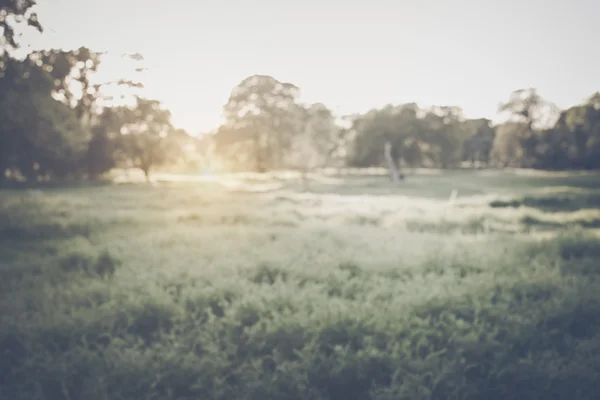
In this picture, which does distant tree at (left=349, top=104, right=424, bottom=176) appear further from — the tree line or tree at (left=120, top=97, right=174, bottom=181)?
tree at (left=120, top=97, right=174, bottom=181)

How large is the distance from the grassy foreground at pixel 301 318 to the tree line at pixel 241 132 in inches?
126

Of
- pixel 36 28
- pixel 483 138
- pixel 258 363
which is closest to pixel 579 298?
pixel 258 363

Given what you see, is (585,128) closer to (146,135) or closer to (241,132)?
(146,135)

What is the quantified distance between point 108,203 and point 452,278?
16.8 m

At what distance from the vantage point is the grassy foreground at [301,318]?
Result: 4.15 m

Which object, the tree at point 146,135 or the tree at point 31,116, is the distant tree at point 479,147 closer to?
the tree at point 146,135

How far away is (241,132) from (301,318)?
35.6 metres

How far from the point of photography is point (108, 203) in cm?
1808

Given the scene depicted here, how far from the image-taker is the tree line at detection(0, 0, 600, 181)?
20.6 ft

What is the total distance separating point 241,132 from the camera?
39062 millimetres

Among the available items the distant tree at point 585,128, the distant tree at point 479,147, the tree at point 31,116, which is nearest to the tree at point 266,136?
the distant tree at point 585,128

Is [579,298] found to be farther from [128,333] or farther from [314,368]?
[128,333]

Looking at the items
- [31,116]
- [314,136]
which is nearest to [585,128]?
[31,116]

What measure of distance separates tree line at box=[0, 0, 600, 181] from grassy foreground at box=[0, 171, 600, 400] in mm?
3209
